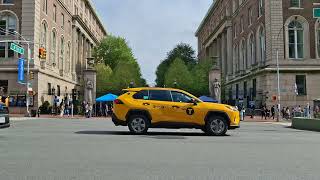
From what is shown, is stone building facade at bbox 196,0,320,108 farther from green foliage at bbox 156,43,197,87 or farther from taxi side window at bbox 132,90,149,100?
green foliage at bbox 156,43,197,87

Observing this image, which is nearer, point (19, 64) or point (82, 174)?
point (82, 174)

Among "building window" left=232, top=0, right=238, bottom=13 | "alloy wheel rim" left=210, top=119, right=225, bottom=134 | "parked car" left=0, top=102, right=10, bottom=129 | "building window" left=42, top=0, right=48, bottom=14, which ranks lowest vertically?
"alloy wheel rim" left=210, top=119, right=225, bottom=134

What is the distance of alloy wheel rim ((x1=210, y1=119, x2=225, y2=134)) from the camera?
16.5 m

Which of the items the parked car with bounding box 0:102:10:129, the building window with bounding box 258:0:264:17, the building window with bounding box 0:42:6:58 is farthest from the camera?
the building window with bounding box 258:0:264:17

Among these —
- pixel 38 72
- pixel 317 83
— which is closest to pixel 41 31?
pixel 38 72

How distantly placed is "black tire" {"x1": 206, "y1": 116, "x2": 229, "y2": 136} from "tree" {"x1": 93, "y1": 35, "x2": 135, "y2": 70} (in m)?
67.5

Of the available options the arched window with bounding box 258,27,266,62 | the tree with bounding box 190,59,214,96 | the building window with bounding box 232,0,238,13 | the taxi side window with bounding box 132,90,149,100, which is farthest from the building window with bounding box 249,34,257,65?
the taxi side window with bounding box 132,90,149,100

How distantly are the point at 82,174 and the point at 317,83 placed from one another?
4671 cm

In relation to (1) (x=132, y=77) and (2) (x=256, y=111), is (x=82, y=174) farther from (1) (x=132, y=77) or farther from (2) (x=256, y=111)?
(1) (x=132, y=77)

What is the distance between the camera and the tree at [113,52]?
83500 millimetres

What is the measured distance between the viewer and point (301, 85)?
4997 centimetres

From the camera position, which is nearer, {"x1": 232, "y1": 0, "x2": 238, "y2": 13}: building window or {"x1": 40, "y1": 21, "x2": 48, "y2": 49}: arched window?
{"x1": 40, "y1": 21, "x2": 48, "y2": 49}: arched window

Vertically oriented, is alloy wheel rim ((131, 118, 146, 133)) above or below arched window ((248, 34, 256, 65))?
below

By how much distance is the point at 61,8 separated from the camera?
64.3 m
